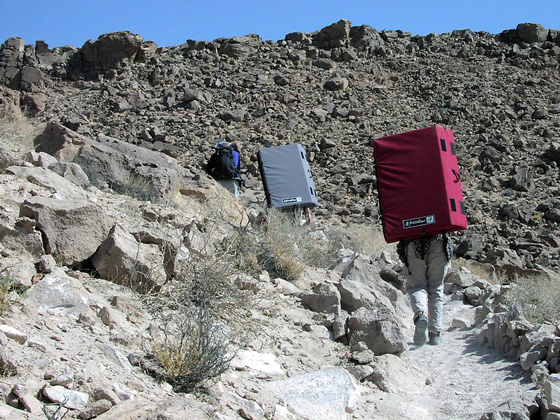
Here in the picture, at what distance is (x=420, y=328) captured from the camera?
5.88 m

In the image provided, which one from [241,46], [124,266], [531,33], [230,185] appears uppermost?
[241,46]

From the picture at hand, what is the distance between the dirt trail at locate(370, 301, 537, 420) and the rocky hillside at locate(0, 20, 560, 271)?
33.6ft

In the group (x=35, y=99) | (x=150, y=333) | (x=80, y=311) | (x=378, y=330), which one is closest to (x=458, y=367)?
(x=378, y=330)

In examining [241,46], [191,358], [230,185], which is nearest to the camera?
[191,358]

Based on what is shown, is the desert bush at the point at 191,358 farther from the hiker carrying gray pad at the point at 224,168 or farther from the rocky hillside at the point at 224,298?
the hiker carrying gray pad at the point at 224,168

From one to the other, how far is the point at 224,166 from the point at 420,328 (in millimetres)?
6021

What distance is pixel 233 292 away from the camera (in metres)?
5.45

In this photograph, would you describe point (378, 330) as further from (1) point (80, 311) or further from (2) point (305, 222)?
(2) point (305, 222)

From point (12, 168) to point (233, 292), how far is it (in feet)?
7.20

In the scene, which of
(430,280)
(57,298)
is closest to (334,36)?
(430,280)

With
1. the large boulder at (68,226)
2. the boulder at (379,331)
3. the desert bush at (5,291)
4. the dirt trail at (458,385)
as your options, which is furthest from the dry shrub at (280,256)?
the desert bush at (5,291)

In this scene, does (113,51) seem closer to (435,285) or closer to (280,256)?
(280,256)

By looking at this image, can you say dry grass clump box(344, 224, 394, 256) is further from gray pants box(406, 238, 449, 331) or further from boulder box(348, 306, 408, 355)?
boulder box(348, 306, 408, 355)

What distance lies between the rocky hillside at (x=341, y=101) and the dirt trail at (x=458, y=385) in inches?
403
